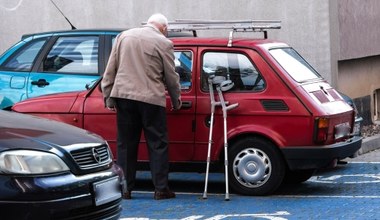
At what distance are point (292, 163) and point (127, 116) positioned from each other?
5.54 feet

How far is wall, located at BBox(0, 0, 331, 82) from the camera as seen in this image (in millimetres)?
13922

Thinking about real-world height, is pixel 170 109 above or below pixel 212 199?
above

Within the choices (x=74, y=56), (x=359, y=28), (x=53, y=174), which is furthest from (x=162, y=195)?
(x=359, y=28)

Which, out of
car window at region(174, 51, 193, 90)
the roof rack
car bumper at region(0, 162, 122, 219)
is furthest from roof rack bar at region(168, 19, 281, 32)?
car bumper at region(0, 162, 122, 219)

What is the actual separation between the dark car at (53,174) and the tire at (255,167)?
2.38 m

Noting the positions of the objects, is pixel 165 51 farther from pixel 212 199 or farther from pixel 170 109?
pixel 212 199

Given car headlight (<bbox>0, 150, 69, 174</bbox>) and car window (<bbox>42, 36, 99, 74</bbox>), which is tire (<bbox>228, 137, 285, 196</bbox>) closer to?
car window (<bbox>42, 36, 99, 74</bbox>)

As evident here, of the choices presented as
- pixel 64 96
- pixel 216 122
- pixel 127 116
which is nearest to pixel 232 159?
pixel 216 122

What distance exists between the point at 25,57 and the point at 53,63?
419mm

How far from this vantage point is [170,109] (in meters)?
8.89

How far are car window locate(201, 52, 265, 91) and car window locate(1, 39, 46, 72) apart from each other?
106 inches

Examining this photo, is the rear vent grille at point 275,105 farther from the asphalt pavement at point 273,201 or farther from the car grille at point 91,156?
the car grille at point 91,156

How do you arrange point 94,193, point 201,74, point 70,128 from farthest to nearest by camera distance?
point 201,74
point 70,128
point 94,193

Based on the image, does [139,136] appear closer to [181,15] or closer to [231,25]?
[231,25]
